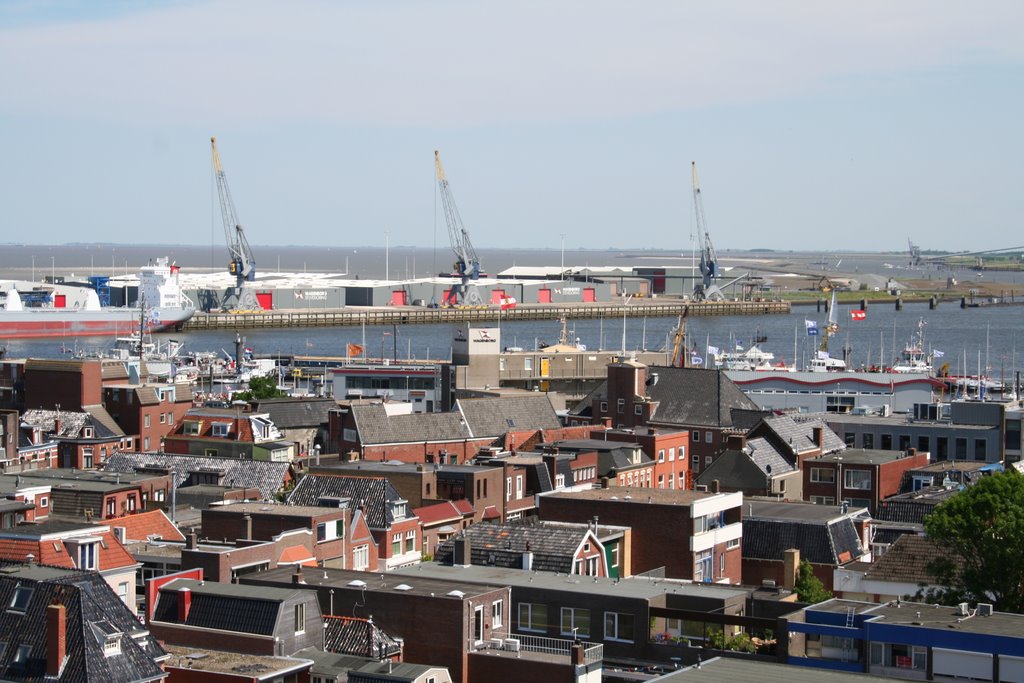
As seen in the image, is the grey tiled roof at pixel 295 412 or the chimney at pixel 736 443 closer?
the chimney at pixel 736 443

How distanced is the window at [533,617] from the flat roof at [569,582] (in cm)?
26

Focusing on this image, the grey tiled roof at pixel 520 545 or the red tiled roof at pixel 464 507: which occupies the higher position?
the grey tiled roof at pixel 520 545

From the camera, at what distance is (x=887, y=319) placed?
140250 millimetres

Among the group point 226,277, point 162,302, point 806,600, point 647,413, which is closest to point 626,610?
point 806,600

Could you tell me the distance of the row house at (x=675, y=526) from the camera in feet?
79.3

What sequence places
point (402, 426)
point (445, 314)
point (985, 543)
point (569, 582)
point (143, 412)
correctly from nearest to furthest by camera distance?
point (985, 543) → point (569, 582) → point (402, 426) → point (143, 412) → point (445, 314)

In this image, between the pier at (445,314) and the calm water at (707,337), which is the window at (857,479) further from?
the pier at (445,314)

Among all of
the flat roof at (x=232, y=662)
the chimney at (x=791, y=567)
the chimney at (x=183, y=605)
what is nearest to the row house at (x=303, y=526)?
the chimney at (x=183, y=605)

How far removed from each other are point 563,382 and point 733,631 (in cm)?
3861

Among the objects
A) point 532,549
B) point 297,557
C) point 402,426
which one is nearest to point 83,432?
point 402,426

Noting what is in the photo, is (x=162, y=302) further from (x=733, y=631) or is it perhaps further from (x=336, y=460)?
(x=733, y=631)

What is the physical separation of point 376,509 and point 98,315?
97952 millimetres

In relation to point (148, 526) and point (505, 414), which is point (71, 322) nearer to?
point (505, 414)

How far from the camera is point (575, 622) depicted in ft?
64.4
